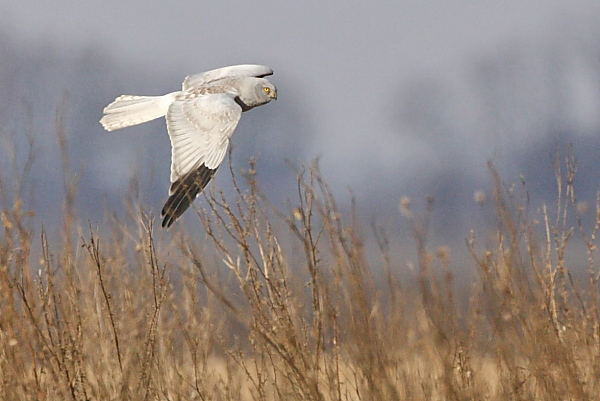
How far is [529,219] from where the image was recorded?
12.5 feet

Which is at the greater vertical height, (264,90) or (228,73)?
(228,73)

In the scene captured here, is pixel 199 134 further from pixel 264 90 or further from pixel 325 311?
pixel 325 311

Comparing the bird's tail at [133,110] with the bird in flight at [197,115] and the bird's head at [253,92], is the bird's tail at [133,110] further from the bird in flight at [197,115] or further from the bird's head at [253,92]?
the bird's head at [253,92]

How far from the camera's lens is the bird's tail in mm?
7621

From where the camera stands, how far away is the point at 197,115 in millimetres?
6613

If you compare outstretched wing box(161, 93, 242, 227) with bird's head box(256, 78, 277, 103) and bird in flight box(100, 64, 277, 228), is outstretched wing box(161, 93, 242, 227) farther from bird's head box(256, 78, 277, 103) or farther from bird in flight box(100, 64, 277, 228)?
bird's head box(256, 78, 277, 103)

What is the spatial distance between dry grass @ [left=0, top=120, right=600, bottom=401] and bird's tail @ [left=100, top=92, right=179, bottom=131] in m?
3.35

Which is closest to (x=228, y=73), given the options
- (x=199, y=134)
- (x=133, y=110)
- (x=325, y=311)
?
(x=133, y=110)

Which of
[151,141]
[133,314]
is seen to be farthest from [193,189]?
[151,141]

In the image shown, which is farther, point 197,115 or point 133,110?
point 133,110

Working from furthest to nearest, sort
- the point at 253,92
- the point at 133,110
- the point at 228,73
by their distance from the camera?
1. the point at 228,73
2. the point at 133,110
3. the point at 253,92

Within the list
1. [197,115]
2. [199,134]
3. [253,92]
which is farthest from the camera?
[253,92]

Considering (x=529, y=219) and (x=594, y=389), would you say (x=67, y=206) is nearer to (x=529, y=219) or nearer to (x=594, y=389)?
(x=529, y=219)

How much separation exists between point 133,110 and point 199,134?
163 centimetres
